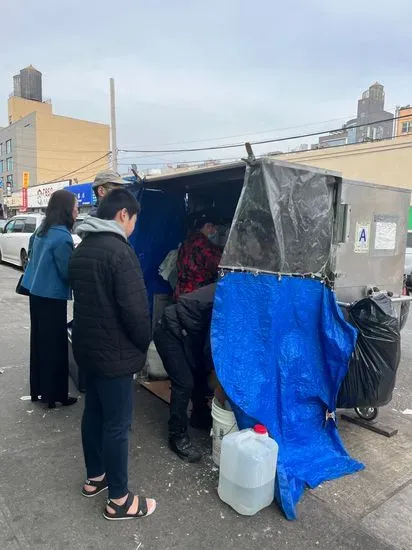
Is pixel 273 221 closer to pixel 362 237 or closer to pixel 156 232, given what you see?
pixel 362 237

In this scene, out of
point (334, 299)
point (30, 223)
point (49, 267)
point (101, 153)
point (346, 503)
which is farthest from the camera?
point (101, 153)

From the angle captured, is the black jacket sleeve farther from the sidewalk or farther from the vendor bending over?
the sidewalk

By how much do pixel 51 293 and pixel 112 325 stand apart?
1.45 m

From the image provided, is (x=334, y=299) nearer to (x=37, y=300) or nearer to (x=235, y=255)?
Result: (x=235, y=255)

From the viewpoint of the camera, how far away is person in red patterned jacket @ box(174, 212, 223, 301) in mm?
4141

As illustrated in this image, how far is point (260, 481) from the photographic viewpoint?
2.54 metres

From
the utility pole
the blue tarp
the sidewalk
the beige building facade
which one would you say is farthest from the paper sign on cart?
the beige building facade

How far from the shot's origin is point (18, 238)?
13.7 metres

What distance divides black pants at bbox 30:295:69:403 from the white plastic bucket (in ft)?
4.84

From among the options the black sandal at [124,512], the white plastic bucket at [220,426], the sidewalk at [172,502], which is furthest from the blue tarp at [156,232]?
the black sandal at [124,512]

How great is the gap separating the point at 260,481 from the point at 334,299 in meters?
1.31

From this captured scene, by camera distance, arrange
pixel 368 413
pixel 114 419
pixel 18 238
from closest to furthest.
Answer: pixel 114 419
pixel 368 413
pixel 18 238

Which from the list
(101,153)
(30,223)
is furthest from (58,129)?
(30,223)

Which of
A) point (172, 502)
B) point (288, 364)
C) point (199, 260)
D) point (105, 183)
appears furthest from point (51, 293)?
point (288, 364)
